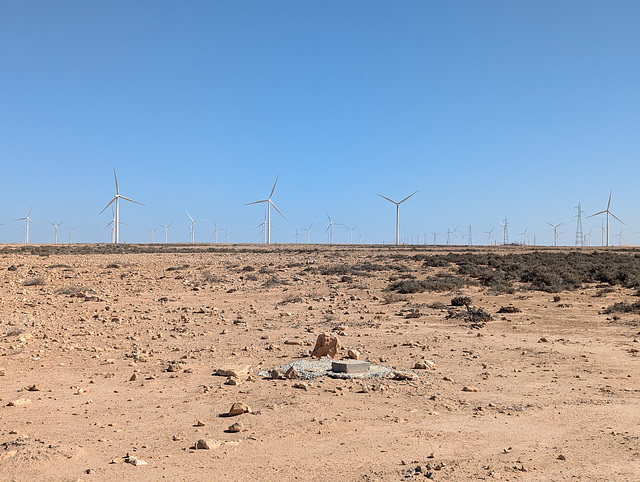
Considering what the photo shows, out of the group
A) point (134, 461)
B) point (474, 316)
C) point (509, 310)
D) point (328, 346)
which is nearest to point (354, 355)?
point (328, 346)

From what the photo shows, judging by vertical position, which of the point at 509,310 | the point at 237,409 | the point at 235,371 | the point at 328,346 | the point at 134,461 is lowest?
the point at 134,461

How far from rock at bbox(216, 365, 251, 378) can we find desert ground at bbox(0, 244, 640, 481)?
28 mm

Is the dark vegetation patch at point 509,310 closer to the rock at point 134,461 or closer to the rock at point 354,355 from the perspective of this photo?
the rock at point 354,355

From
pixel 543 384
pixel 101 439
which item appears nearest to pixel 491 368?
pixel 543 384

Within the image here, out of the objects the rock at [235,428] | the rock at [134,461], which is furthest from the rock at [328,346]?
the rock at [134,461]

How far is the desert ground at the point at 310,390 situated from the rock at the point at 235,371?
28mm

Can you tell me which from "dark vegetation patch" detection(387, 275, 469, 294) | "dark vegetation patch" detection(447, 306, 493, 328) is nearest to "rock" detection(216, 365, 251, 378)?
"dark vegetation patch" detection(447, 306, 493, 328)

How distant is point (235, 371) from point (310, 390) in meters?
1.49

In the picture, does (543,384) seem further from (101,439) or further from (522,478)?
(101,439)

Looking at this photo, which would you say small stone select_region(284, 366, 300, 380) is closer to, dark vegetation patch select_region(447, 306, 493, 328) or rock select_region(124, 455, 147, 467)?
rock select_region(124, 455, 147, 467)

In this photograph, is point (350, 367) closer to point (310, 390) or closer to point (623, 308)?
point (310, 390)

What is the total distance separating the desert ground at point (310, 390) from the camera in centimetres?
587

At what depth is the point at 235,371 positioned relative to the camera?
368 inches

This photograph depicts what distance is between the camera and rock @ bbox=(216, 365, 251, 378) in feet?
30.7
